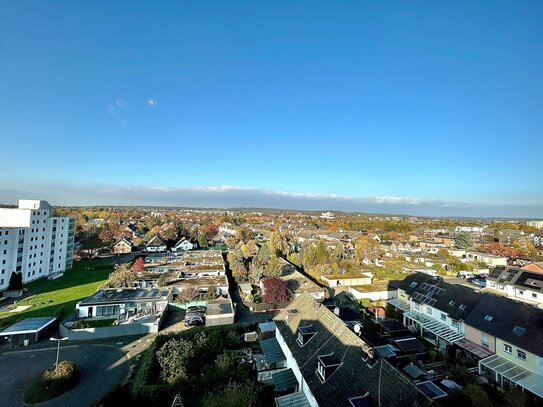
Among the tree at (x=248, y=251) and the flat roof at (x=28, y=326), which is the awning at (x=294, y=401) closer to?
the flat roof at (x=28, y=326)

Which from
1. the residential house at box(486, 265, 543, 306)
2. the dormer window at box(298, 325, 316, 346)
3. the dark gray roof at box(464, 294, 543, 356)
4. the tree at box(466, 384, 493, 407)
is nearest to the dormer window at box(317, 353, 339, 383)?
the dormer window at box(298, 325, 316, 346)

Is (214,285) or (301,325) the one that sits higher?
(301,325)

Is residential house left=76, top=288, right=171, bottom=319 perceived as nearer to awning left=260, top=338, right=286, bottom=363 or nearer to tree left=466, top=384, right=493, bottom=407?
awning left=260, top=338, right=286, bottom=363

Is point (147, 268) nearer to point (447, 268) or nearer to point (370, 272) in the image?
point (370, 272)

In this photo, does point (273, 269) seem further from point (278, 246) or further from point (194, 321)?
point (278, 246)

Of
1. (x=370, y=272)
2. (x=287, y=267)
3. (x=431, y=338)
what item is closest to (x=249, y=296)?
(x=287, y=267)

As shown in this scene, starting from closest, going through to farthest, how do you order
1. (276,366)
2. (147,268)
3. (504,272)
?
(276,366), (504,272), (147,268)
